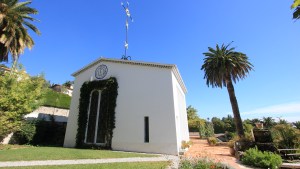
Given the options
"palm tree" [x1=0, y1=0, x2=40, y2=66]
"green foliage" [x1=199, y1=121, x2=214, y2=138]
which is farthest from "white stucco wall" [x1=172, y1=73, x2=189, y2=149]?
"palm tree" [x1=0, y1=0, x2=40, y2=66]

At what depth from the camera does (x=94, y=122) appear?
1803 cm

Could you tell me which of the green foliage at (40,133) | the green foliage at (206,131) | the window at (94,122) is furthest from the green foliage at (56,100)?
the green foliage at (206,131)

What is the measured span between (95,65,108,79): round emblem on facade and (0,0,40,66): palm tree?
9.44m

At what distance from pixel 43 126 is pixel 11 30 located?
10.9 meters

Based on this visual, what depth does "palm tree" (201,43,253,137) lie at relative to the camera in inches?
893

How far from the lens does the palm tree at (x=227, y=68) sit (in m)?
22.7

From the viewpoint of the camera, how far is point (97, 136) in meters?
17.4

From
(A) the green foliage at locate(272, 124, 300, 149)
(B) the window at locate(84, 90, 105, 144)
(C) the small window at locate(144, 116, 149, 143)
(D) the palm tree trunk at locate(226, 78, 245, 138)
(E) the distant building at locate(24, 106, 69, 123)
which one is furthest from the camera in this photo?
(E) the distant building at locate(24, 106, 69, 123)

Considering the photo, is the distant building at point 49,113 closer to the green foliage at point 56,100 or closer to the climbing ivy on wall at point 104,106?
the green foliage at point 56,100

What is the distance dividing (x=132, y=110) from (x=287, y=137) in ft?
38.1

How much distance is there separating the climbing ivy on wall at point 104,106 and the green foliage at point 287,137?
12.9m

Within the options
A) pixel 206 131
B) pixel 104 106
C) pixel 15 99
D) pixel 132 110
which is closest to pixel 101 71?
pixel 104 106

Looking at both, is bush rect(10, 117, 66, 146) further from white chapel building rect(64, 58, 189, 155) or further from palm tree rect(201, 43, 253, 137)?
palm tree rect(201, 43, 253, 137)

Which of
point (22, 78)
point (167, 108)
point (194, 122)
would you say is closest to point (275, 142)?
point (167, 108)
